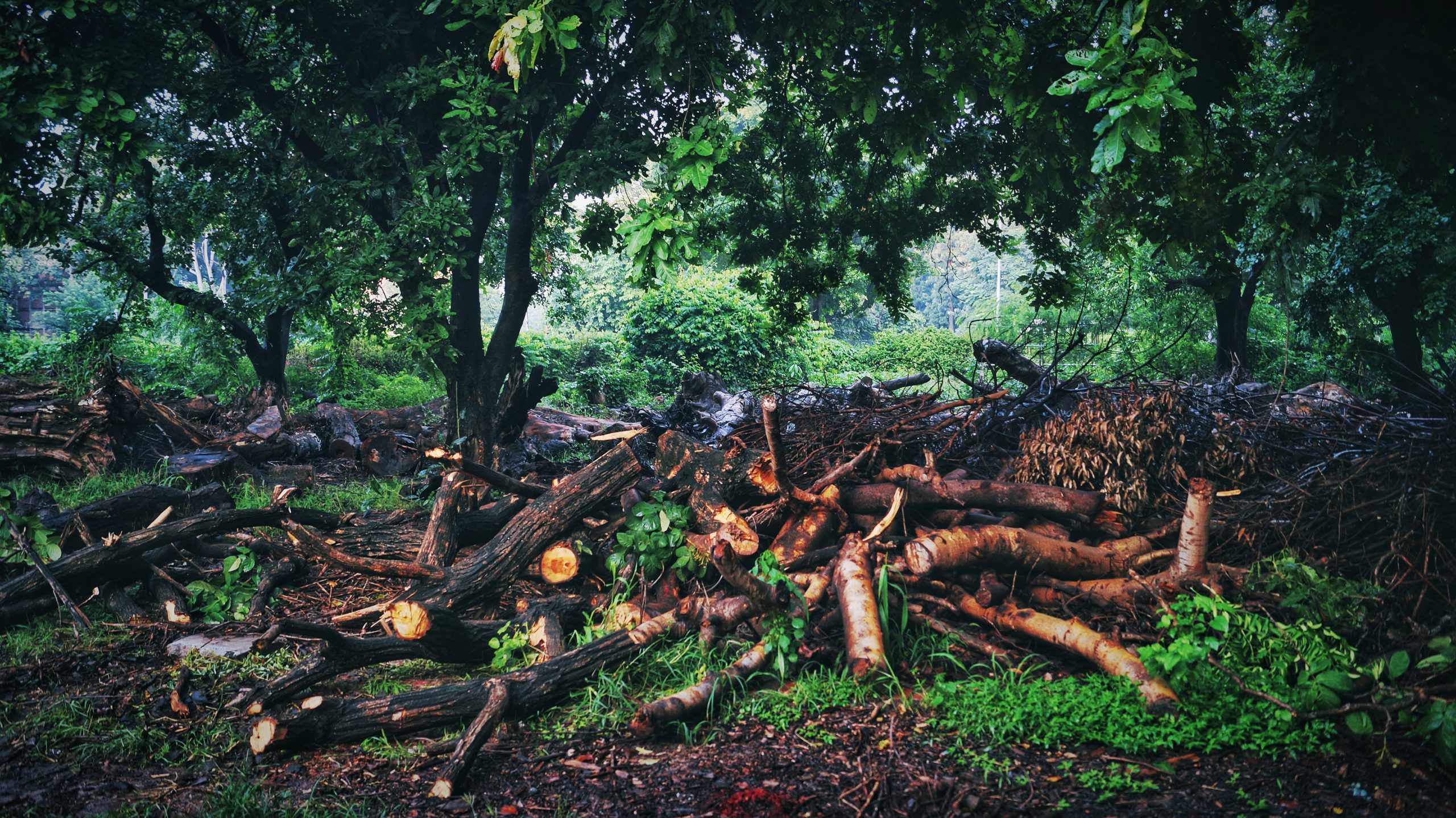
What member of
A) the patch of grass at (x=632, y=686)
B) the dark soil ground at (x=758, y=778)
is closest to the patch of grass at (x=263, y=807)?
the dark soil ground at (x=758, y=778)

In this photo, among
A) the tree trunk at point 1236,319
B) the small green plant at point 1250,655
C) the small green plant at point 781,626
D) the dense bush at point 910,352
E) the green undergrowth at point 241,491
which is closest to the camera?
the small green plant at point 1250,655

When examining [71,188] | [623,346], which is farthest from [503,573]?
[623,346]

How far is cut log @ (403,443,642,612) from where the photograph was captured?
15.7ft

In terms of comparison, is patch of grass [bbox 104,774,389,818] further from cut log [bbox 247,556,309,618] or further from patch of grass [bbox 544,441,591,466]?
patch of grass [bbox 544,441,591,466]

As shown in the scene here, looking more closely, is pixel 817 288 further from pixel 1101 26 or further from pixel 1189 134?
pixel 1189 134

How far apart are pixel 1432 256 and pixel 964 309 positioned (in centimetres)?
4178

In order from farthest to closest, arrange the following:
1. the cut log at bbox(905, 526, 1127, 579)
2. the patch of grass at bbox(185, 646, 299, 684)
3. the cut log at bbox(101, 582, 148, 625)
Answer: the cut log at bbox(101, 582, 148, 625)
the cut log at bbox(905, 526, 1127, 579)
the patch of grass at bbox(185, 646, 299, 684)

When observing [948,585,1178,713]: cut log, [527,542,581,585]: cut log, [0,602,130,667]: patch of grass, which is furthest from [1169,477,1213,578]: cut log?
[0,602,130,667]: patch of grass

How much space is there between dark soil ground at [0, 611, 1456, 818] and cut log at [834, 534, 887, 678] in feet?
0.76

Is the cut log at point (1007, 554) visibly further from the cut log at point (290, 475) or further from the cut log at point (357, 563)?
the cut log at point (290, 475)

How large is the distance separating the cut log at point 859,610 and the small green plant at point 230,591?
154 inches

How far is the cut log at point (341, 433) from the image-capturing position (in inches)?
372

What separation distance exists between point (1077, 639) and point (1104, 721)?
563mm

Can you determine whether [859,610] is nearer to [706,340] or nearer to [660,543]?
[660,543]
